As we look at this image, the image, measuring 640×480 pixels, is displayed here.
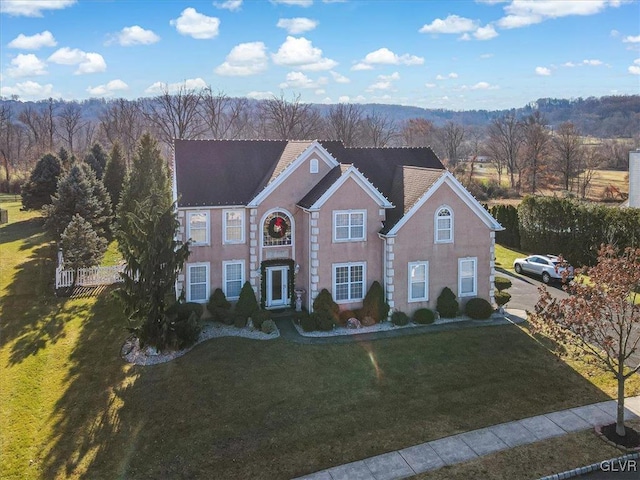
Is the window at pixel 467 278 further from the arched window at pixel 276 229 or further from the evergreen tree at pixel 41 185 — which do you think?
the evergreen tree at pixel 41 185

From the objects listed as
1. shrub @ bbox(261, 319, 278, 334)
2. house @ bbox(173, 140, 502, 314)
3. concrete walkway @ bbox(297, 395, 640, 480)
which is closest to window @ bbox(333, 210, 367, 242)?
house @ bbox(173, 140, 502, 314)

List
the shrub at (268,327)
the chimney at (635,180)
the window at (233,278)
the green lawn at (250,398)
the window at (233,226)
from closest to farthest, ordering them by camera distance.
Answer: the green lawn at (250,398)
the shrub at (268,327)
the window at (233,226)
the window at (233,278)
the chimney at (635,180)

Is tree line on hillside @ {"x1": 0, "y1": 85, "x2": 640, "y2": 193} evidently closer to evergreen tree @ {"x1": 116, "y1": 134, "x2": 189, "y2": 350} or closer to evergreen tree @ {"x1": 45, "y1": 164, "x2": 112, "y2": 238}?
evergreen tree @ {"x1": 45, "y1": 164, "x2": 112, "y2": 238}

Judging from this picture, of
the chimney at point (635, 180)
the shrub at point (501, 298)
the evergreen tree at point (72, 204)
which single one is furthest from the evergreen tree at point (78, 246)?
the chimney at point (635, 180)

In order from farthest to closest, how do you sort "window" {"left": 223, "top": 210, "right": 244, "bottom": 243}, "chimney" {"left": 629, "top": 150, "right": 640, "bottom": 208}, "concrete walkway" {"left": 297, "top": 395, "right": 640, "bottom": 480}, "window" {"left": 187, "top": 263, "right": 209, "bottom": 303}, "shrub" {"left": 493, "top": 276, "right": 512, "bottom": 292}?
1. "chimney" {"left": 629, "top": 150, "right": 640, "bottom": 208}
2. "shrub" {"left": 493, "top": 276, "right": 512, "bottom": 292}
3. "window" {"left": 223, "top": 210, "right": 244, "bottom": 243}
4. "window" {"left": 187, "top": 263, "right": 209, "bottom": 303}
5. "concrete walkway" {"left": 297, "top": 395, "right": 640, "bottom": 480}

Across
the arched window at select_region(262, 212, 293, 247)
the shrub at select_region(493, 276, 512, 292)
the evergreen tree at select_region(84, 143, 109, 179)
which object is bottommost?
the shrub at select_region(493, 276, 512, 292)

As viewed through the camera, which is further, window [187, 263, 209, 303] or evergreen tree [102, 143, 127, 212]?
evergreen tree [102, 143, 127, 212]
